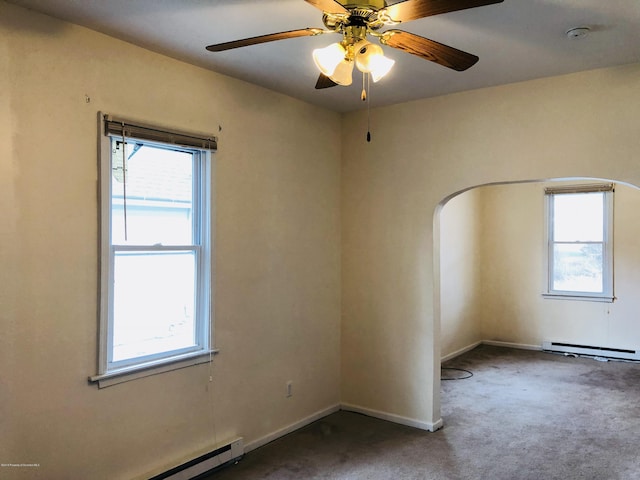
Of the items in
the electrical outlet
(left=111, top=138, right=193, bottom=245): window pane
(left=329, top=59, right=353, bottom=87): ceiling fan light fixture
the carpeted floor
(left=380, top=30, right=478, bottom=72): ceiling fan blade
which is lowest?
the carpeted floor

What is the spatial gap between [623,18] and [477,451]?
286 cm

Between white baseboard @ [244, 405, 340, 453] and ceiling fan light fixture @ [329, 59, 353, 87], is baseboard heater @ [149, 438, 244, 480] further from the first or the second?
ceiling fan light fixture @ [329, 59, 353, 87]

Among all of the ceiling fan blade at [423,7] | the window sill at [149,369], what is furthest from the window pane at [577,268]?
the ceiling fan blade at [423,7]

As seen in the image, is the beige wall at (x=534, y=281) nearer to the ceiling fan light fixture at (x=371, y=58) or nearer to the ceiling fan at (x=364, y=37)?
the ceiling fan at (x=364, y=37)

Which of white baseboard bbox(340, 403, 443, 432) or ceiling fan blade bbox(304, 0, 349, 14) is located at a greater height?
ceiling fan blade bbox(304, 0, 349, 14)

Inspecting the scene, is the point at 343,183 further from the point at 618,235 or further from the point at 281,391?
the point at 618,235

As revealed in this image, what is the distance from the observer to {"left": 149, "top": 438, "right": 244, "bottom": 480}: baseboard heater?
304 cm

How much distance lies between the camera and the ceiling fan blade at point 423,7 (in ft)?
5.57

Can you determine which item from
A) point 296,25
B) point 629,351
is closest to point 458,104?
point 296,25

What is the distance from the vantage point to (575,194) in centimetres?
679

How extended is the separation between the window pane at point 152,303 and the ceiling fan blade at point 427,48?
190 centimetres

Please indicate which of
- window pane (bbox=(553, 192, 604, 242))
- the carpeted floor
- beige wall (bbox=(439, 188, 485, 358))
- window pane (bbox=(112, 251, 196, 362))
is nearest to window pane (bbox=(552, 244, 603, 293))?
window pane (bbox=(553, 192, 604, 242))

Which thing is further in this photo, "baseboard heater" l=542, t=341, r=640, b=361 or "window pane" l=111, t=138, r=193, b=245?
"baseboard heater" l=542, t=341, r=640, b=361

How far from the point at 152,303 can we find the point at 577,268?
5831 millimetres
